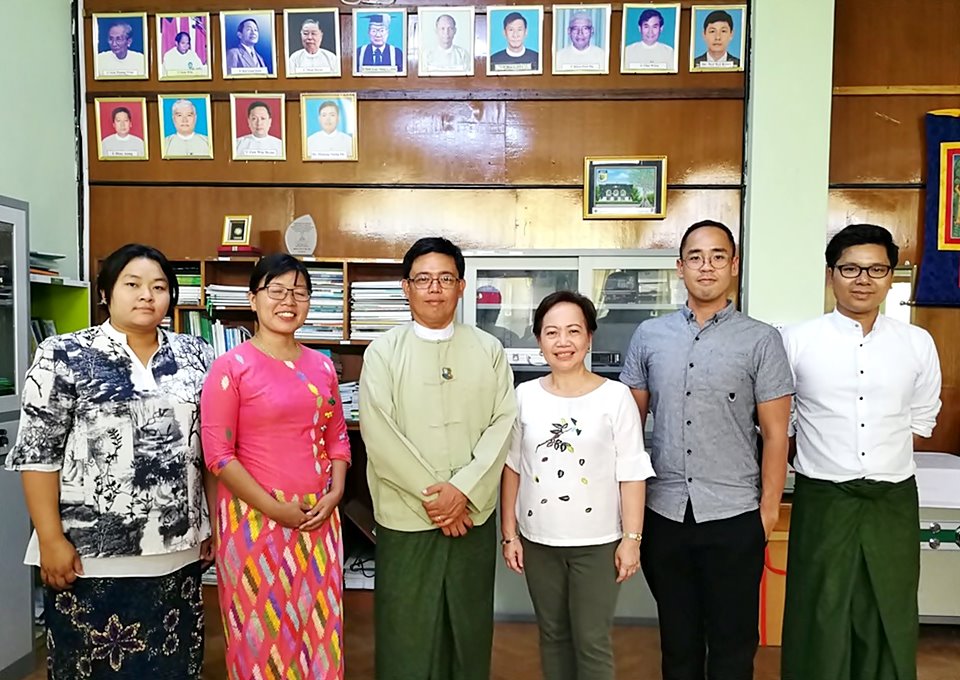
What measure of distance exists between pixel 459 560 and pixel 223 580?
0.64 metres

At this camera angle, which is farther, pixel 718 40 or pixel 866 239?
pixel 718 40

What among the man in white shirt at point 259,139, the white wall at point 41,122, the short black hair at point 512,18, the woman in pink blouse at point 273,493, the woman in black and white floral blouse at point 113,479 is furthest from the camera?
the man in white shirt at point 259,139

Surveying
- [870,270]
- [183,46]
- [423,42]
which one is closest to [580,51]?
[423,42]

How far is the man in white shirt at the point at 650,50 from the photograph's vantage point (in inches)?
126

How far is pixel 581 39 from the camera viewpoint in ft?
10.6

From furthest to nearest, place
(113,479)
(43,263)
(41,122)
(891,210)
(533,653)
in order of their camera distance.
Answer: (891,210)
(41,122)
(43,263)
(533,653)
(113,479)

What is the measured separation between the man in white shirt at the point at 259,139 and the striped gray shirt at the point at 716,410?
7.99 feet

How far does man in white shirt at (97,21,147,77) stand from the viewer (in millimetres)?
3367

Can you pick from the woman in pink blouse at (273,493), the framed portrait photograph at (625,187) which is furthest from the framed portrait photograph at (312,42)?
the woman in pink blouse at (273,493)

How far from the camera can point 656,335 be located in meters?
1.94

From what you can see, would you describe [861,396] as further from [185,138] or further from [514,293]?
[185,138]

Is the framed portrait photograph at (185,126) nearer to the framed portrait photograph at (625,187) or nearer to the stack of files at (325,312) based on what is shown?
the stack of files at (325,312)

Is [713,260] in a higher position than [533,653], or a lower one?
higher

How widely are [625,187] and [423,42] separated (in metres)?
1.27
